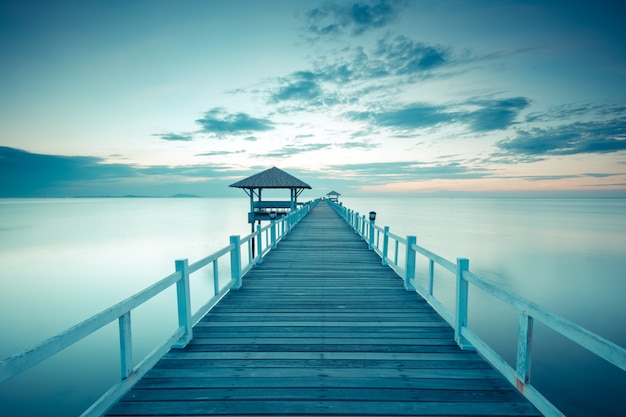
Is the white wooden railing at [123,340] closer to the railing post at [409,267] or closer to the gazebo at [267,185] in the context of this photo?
the railing post at [409,267]

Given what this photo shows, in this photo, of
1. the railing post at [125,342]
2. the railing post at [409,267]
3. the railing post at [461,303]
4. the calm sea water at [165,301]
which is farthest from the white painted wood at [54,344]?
the calm sea water at [165,301]

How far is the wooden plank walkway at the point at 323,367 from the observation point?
3.01 metres

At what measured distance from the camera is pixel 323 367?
3652 mm

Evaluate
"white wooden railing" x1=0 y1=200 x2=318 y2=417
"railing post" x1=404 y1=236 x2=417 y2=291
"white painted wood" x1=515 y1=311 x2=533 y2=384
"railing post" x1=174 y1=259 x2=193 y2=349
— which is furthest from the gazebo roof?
"white painted wood" x1=515 y1=311 x2=533 y2=384

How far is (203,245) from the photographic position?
33969mm

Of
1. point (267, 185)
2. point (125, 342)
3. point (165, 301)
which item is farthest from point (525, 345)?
point (267, 185)

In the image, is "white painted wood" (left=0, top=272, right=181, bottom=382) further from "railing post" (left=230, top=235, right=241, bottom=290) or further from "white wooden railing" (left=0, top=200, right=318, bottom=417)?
"railing post" (left=230, top=235, right=241, bottom=290)

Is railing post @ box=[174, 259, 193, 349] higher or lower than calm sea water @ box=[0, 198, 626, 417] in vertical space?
higher

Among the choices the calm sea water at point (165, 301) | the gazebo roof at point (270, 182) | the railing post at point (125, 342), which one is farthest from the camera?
the gazebo roof at point (270, 182)

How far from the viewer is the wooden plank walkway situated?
301 cm

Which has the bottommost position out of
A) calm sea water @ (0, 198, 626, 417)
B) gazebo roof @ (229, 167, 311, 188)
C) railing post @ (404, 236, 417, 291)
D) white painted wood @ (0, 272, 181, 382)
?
calm sea water @ (0, 198, 626, 417)

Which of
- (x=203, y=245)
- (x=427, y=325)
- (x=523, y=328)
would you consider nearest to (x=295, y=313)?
(x=427, y=325)

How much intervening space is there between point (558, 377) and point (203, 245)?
3197 centimetres

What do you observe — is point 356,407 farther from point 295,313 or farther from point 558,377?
point 558,377
